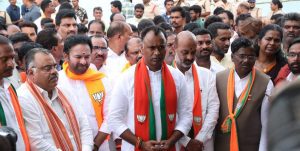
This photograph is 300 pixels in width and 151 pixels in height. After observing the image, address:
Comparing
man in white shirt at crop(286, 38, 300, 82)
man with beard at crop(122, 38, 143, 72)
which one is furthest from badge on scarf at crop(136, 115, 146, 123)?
man in white shirt at crop(286, 38, 300, 82)

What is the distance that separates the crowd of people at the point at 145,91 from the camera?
3527 millimetres

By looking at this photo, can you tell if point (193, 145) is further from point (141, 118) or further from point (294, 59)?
point (294, 59)

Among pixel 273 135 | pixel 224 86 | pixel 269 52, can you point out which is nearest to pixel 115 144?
pixel 224 86

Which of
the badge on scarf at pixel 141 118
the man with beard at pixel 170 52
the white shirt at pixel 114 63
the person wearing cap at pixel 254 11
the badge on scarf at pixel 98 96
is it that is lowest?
the badge on scarf at pixel 141 118

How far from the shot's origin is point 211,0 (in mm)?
12758

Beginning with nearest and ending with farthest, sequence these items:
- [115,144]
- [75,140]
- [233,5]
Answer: [75,140]
[115,144]
[233,5]

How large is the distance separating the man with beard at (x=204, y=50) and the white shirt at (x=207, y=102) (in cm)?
52

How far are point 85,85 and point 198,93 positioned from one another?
1.11 meters

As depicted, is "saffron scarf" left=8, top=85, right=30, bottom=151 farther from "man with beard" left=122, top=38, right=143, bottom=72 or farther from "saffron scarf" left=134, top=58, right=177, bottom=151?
"man with beard" left=122, top=38, right=143, bottom=72

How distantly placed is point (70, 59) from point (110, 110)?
2.43ft

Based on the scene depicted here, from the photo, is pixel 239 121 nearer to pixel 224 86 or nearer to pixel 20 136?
pixel 224 86

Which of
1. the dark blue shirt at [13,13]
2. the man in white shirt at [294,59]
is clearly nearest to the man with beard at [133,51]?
the man in white shirt at [294,59]

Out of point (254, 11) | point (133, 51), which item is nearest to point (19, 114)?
point (133, 51)

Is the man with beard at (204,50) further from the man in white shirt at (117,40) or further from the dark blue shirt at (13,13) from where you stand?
the dark blue shirt at (13,13)
